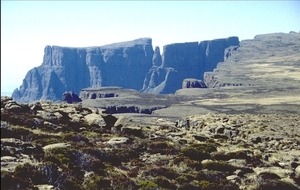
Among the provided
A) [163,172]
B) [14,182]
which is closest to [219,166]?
[163,172]

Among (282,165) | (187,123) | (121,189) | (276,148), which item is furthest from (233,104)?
(121,189)

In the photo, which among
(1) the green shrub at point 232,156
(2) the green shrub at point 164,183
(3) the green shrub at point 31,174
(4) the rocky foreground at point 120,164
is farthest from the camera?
(1) the green shrub at point 232,156

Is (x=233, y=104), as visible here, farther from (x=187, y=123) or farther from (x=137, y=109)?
(x=187, y=123)

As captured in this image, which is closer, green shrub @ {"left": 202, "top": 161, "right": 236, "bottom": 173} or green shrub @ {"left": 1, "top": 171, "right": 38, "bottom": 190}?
green shrub @ {"left": 1, "top": 171, "right": 38, "bottom": 190}

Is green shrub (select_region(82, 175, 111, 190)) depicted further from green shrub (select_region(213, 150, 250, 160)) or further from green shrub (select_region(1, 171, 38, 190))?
green shrub (select_region(213, 150, 250, 160))

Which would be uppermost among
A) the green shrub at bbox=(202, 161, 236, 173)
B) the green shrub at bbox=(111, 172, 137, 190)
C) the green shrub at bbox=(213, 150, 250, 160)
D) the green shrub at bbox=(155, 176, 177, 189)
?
the green shrub at bbox=(111, 172, 137, 190)

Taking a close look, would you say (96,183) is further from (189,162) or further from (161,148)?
(161,148)

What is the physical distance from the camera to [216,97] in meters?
198

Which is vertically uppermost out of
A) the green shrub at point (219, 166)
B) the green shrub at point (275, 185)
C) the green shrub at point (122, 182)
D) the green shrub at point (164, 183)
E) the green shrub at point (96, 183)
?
the green shrub at point (96, 183)

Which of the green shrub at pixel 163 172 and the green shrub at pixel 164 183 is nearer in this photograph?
the green shrub at pixel 164 183

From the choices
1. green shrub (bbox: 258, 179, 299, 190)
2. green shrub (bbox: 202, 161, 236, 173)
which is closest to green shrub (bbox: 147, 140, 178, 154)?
green shrub (bbox: 202, 161, 236, 173)

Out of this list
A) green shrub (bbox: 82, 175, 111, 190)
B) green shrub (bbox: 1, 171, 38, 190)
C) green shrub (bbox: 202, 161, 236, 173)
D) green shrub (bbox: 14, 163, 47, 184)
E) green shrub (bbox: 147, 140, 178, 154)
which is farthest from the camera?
green shrub (bbox: 147, 140, 178, 154)

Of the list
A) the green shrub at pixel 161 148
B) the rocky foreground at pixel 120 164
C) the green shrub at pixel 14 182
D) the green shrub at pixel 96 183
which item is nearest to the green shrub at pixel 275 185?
the rocky foreground at pixel 120 164

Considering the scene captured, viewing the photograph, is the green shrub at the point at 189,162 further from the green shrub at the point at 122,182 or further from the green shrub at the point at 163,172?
the green shrub at the point at 122,182
